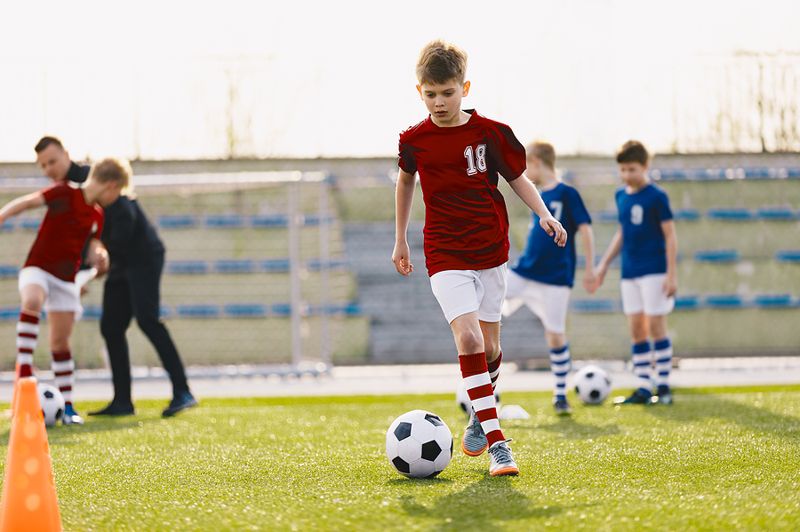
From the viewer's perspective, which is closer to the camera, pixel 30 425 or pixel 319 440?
pixel 30 425

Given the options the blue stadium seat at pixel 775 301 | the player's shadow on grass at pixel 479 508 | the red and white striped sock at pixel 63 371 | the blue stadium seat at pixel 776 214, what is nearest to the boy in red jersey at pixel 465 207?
the player's shadow on grass at pixel 479 508

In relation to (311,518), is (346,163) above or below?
above

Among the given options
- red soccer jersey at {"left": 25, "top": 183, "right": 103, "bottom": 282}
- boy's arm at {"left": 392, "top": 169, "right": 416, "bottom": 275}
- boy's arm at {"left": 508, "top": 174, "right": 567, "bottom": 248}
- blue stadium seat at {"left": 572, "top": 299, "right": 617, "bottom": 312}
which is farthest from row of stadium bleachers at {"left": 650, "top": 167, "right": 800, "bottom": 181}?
boy's arm at {"left": 392, "top": 169, "right": 416, "bottom": 275}

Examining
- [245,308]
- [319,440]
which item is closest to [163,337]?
[319,440]

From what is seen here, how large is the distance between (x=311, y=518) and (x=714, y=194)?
12748 mm

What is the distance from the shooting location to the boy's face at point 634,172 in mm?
7883

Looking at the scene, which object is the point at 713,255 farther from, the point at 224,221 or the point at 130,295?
the point at 130,295

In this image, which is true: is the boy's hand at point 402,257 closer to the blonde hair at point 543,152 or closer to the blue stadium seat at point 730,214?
the blonde hair at point 543,152

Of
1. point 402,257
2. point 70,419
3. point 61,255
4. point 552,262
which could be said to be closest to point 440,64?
point 402,257

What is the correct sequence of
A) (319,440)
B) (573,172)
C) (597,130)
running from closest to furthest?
(319,440) < (573,172) < (597,130)

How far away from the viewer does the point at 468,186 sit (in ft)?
15.7

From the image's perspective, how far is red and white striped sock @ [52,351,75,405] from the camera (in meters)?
7.86

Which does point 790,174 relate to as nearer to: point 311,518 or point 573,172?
point 573,172

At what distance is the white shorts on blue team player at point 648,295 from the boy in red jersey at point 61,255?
12.3ft
